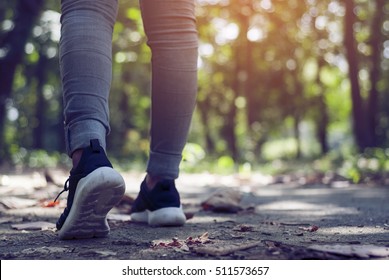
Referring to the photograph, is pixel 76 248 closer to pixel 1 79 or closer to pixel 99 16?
pixel 99 16

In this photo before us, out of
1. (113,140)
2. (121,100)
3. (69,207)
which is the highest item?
(121,100)

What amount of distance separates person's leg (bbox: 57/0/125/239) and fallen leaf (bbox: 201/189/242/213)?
44.5 inches

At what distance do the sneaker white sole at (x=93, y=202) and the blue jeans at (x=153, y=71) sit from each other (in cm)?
16

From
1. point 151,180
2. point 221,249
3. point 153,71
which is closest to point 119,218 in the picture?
point 151,180

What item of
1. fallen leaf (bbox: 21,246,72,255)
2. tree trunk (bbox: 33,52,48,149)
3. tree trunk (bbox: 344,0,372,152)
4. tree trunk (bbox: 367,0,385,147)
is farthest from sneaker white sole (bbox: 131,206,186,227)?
tree trunk (bbox: 33,52,48,149)

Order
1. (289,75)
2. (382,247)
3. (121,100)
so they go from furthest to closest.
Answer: (289,75)
(121,100)
(382,247)

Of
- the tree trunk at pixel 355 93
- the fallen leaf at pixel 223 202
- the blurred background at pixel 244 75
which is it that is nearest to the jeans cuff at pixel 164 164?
the fallen leaf at pixel 223 202

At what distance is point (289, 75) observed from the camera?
28188mm

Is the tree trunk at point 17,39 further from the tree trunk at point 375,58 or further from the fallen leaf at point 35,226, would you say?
the tree trunk at point 375,58

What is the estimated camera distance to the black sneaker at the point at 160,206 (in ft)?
7.26

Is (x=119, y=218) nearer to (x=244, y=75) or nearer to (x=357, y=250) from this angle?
(x=357, y=250)

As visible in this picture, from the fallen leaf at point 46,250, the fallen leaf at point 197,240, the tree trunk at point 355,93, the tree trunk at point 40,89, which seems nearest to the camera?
the fallen leaf at point 46,250
